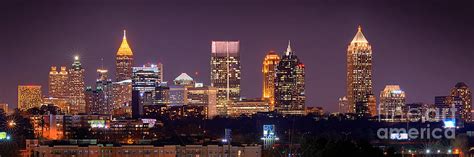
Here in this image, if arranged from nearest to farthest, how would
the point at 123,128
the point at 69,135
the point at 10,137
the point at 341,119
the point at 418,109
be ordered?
the point at 10,137
the point at 69,135
the point at 123,128
the point at 341,119
the point at 418,109

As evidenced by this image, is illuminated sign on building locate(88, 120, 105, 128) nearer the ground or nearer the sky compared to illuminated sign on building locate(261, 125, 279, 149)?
nearer the sky

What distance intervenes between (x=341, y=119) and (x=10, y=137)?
79139 mm

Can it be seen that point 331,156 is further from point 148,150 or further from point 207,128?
point 207,128

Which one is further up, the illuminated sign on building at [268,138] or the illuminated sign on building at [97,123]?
the illuminated sign on building at [97,123]

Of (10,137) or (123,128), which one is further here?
(123,128)

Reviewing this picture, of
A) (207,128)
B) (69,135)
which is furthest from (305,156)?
(207,128)

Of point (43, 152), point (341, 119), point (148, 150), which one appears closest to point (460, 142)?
point (148, 150)

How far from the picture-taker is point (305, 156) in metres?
81.9

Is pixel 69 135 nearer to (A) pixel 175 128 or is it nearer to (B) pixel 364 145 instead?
(A) pixel 175 128

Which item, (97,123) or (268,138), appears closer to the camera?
(268,138)

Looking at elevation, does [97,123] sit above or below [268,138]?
above

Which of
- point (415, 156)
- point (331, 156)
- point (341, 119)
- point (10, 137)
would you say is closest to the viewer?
point (331, 156)

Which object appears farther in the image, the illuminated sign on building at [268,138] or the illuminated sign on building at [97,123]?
the illuminated sign on building at [97,123]

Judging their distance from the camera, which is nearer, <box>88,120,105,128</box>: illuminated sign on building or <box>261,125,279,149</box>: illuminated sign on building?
<box>261,125,279,149</box>: illuminated sign on building
